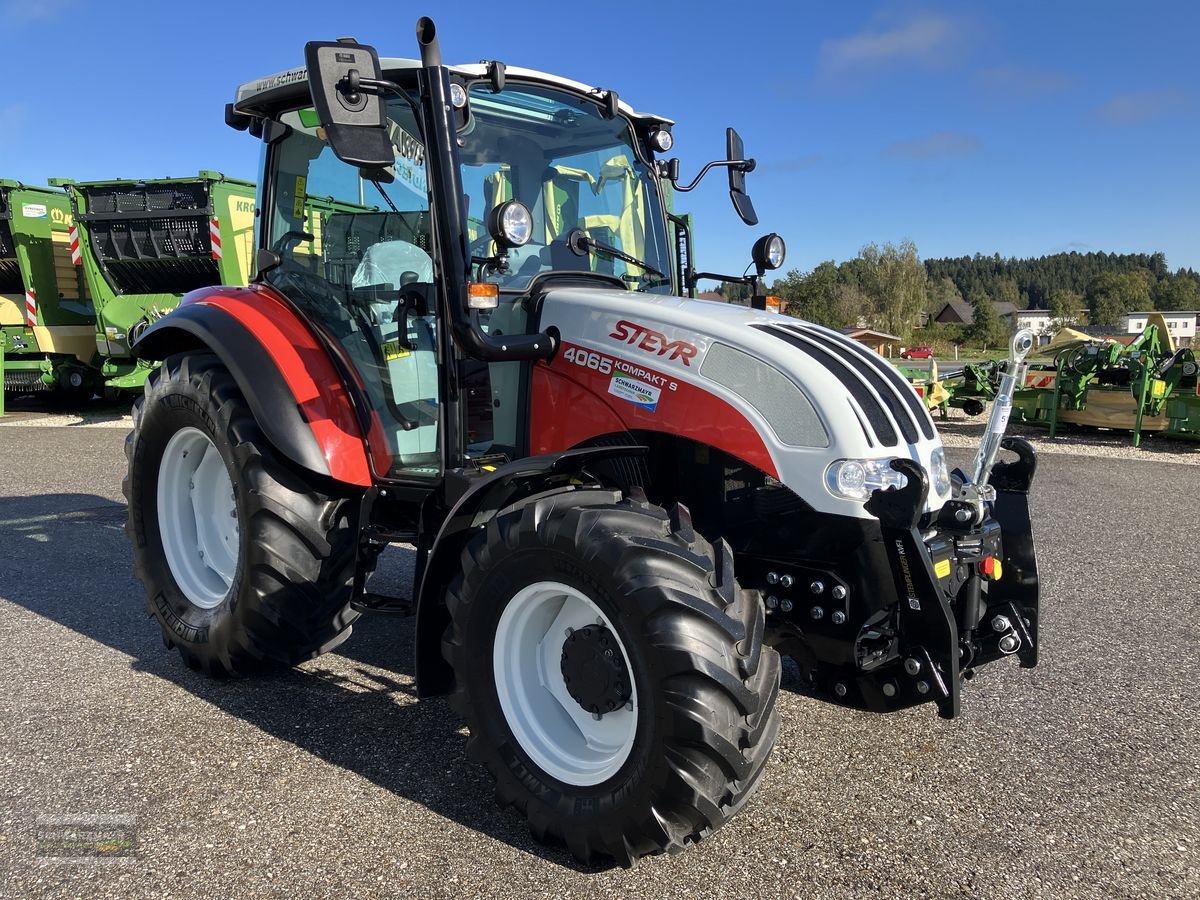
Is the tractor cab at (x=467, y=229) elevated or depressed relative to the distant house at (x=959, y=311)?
depressed

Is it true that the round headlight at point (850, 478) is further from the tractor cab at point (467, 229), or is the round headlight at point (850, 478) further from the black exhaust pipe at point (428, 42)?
the black exhaust pipe at point (428, 42)

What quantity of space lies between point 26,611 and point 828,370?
4.38m

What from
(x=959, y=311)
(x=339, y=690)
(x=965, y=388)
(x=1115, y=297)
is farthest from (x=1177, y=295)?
(x=339, y=690)

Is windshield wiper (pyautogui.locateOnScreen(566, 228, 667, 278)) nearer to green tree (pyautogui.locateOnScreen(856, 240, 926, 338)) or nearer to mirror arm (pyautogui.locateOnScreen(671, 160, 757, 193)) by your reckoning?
mirror arm (pyautogui.locateOnScreen(671, 160, 757, 193))

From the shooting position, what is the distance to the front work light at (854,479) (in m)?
2.59

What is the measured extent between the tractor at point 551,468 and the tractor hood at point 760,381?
0.4 inches

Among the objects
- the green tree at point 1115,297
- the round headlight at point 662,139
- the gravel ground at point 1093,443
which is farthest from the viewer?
the green tree at point 1115,297

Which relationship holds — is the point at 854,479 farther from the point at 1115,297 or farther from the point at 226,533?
the point at 1115,297

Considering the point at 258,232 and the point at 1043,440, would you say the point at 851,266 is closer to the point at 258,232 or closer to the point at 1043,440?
the point at 1043,440

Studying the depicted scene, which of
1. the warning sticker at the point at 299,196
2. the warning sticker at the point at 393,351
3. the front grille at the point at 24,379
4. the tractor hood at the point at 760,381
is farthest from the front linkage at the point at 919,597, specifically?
the front grille at the point at 24,379

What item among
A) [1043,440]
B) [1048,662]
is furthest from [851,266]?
[1048,662]

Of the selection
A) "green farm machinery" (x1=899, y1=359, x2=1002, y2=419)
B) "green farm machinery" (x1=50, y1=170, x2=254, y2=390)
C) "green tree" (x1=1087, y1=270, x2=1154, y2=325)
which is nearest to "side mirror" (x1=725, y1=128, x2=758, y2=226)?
"green farm machinery" (x1=50, y1=170, x2=254, y2=390)

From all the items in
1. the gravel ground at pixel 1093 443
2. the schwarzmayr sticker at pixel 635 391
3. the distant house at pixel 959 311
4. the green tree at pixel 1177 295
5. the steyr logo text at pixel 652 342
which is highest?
the green tree at pixel 1177 295

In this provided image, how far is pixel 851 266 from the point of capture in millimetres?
74688
